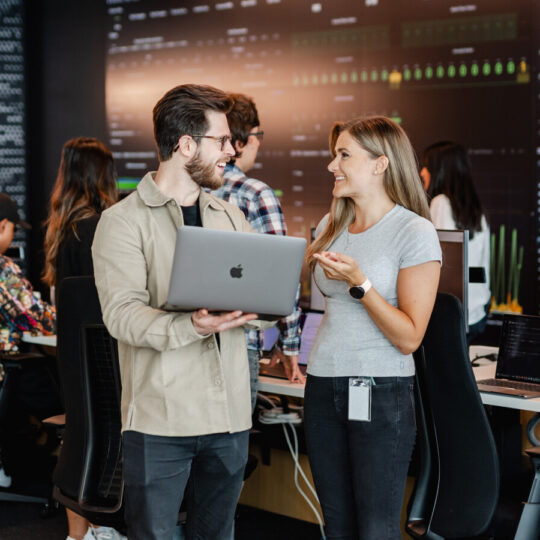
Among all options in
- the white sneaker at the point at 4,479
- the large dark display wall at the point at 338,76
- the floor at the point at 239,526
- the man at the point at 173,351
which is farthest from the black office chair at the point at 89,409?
the large dark display wall at the point at 338,76

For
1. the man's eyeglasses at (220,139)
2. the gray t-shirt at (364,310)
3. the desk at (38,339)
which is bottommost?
the desk at (38,339)

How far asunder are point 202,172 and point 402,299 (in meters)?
0.57

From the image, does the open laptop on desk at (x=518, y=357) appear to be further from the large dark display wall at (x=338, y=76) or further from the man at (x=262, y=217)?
the large dark display wall at (x=338, y=76)

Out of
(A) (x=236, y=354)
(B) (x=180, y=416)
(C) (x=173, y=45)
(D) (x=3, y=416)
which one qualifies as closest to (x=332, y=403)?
(A) (x=236, y=354)

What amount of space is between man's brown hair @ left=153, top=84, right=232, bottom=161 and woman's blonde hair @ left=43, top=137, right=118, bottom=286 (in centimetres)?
137

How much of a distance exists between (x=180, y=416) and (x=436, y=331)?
2.37 ft

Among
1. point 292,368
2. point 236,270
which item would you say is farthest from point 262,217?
point 236,270

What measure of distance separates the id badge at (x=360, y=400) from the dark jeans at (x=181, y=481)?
10.5 inches

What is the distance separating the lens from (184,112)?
1.86m

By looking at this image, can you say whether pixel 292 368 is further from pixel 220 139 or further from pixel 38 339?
pixel 38 339

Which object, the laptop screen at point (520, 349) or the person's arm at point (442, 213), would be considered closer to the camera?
the laptop screen at point (520, 349)

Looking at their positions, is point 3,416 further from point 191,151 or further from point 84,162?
point 191,151

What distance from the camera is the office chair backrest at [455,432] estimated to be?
6.66 ft

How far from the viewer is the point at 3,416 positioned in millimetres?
3682
